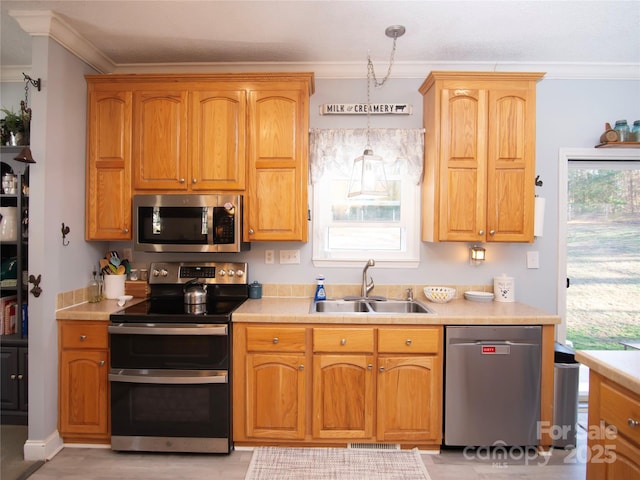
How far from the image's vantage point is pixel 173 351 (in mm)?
2129

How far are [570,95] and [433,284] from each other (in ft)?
5.79

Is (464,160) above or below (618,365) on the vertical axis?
above

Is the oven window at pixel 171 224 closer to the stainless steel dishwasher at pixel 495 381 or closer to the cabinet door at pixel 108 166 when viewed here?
Result: the cabinet door at pixel 108 166

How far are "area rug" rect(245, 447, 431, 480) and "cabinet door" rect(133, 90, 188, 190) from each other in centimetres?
182

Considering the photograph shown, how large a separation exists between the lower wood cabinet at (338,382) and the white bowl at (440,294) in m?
0.45

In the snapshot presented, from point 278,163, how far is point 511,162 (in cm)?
156

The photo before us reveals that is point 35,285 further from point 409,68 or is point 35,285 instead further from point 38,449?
point 409,68

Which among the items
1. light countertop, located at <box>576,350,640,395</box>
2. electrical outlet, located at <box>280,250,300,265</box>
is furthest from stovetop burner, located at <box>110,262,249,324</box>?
light countertop, located at <box>576,350,640,395</box>

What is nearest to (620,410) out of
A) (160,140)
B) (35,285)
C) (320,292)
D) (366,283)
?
(366,283)

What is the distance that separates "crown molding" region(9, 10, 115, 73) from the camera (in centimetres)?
209

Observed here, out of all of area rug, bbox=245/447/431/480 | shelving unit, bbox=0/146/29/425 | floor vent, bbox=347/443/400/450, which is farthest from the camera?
shelving unit, bbox=0/146/29/425

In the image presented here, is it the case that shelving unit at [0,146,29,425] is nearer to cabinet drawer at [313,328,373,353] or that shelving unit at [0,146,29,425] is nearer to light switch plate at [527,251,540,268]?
cabinet drawer at [313,328,373,353]

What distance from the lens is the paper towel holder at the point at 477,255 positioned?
2.65 meters

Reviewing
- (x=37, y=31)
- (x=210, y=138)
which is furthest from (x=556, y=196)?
(x=37, y=31)
